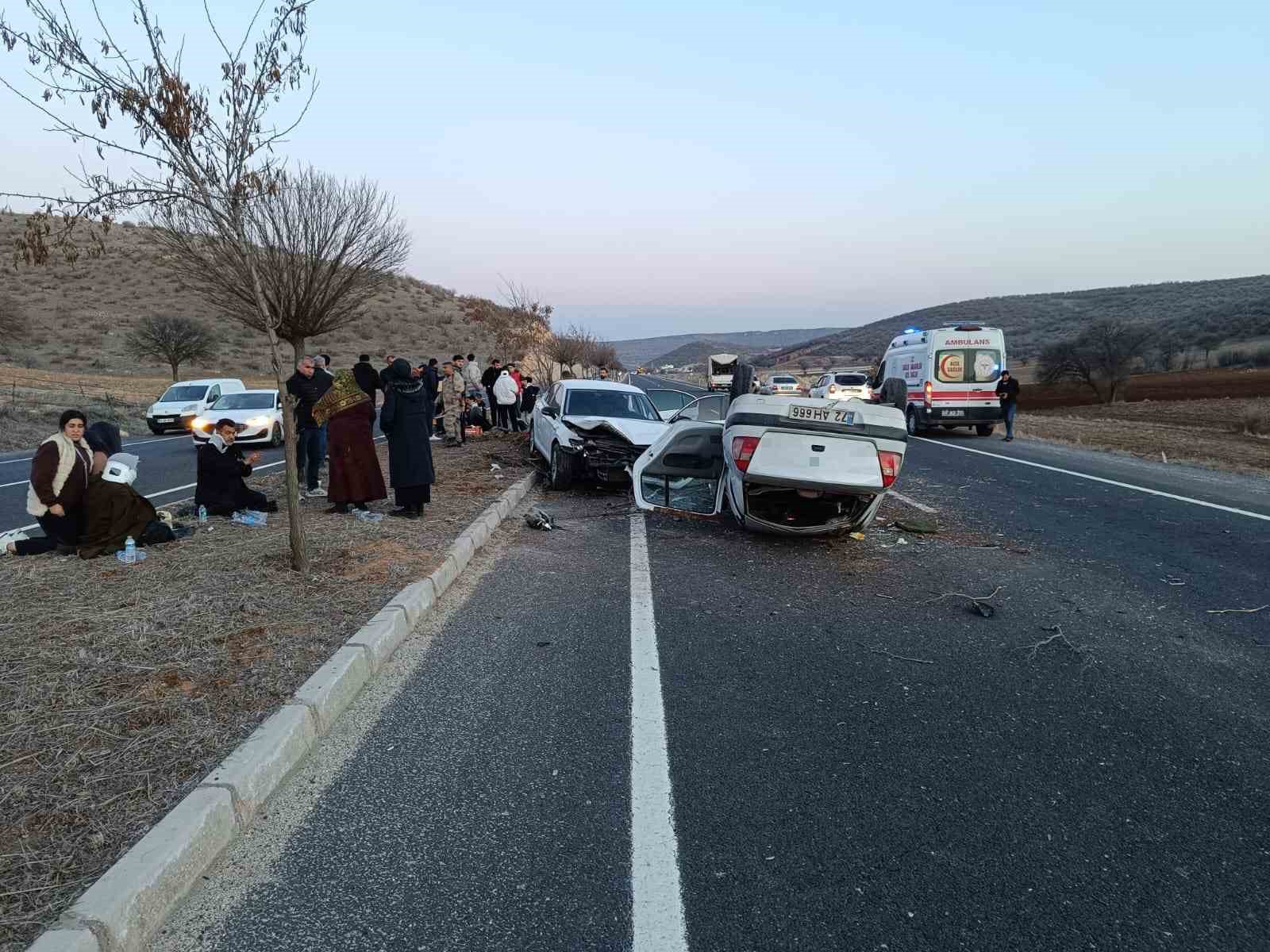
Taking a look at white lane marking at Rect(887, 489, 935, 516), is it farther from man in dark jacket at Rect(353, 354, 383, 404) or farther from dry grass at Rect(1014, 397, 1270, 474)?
dry grass at Rect(1014, 397, 1270, 474)

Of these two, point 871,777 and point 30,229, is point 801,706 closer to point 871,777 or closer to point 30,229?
point 871,777

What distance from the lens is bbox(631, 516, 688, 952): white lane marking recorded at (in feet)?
8.10

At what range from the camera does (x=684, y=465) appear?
9008mm

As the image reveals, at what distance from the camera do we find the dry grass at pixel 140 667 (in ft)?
9.32

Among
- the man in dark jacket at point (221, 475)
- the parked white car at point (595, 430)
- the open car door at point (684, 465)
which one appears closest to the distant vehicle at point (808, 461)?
the open car door at point (684, 465)

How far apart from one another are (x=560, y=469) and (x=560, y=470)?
0.01 m

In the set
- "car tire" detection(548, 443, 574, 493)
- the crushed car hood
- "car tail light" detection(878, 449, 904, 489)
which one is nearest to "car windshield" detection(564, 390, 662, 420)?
the crushed car hood

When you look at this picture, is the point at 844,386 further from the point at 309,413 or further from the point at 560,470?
the point at 309,413

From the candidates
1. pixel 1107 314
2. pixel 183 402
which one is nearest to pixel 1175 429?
pixel 183 402

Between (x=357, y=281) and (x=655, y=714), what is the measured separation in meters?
24.7

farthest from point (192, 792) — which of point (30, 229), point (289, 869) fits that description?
point (30, 229)

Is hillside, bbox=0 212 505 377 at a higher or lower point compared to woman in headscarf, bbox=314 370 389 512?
higher

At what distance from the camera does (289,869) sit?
2799 millimetres

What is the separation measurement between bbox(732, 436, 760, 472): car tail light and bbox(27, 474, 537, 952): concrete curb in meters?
3.57
